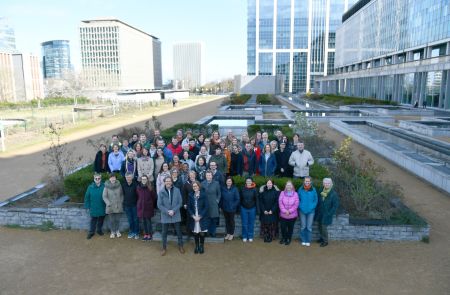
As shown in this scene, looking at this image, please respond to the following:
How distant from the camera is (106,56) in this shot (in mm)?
115750

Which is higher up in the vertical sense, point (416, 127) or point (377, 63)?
point (377, 63)

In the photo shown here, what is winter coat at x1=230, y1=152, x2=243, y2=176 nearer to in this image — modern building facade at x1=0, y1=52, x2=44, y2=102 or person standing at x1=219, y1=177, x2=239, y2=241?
person standing at x1=219, y1=177, x2=239, y2=241

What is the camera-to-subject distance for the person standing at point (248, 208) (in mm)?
6867

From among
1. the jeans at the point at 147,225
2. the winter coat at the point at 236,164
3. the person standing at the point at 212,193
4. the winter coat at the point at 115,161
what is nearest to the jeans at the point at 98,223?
the jeans at the point at 147,225

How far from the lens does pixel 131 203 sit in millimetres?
7211

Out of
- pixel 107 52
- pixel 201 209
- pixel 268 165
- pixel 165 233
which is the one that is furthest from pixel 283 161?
pixel 107 52

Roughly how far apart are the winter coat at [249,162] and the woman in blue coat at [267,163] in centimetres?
19

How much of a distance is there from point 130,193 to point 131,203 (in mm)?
215

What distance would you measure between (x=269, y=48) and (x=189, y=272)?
94106 mm

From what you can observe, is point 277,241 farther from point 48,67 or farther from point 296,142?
point 48,67

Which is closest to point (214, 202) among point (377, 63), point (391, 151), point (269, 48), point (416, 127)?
point (391, 151)

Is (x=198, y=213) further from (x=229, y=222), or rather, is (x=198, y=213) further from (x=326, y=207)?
(x=326, y=207)

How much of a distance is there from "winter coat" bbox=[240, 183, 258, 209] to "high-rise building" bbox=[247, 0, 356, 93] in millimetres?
91499

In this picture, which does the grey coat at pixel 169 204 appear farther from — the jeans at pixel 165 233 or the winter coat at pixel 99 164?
the winter coat at pixel 99 164
